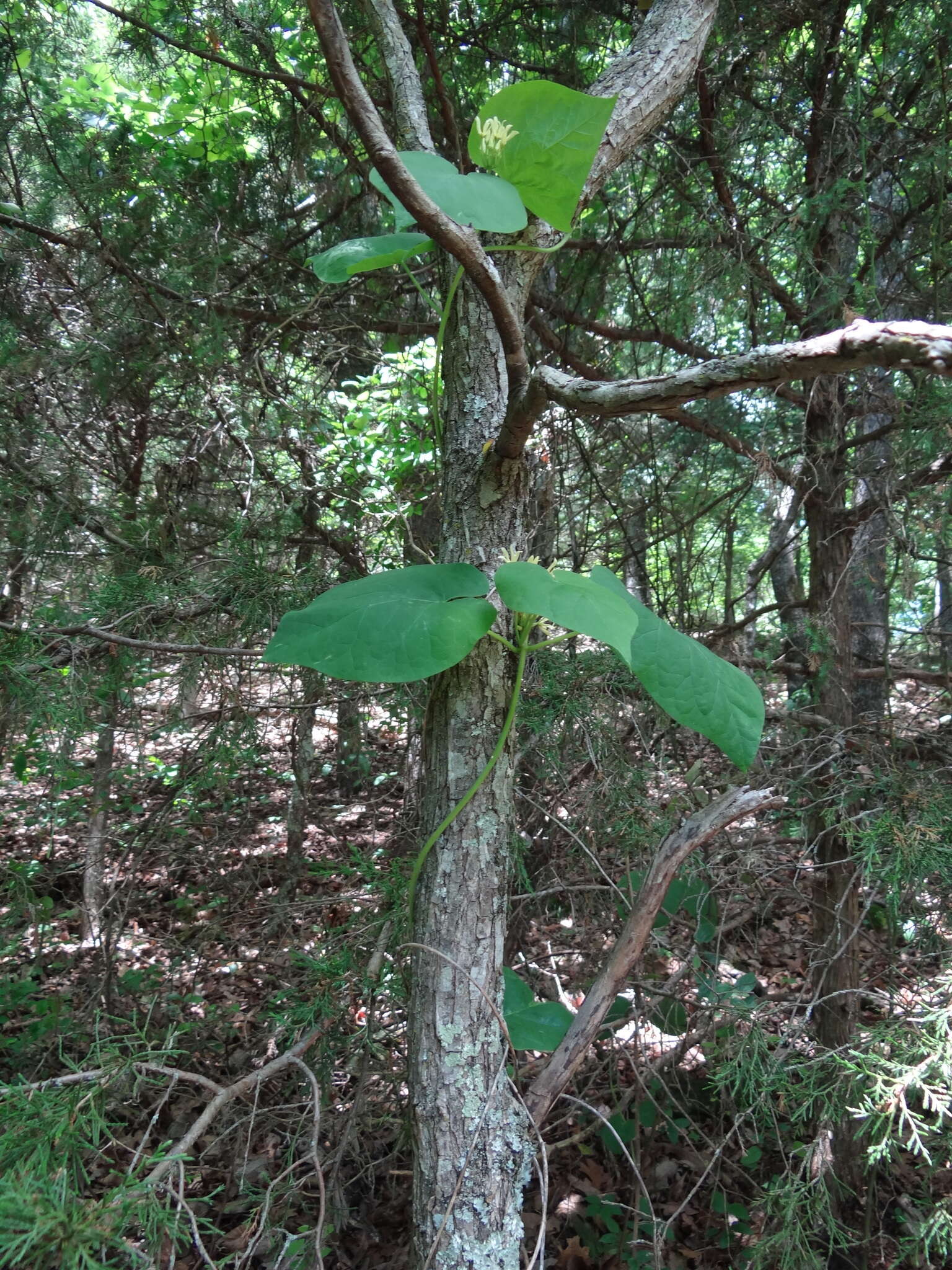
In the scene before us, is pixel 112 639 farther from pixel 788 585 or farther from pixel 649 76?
pixel 788 585

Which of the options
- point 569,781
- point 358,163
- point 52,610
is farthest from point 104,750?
point 358,163

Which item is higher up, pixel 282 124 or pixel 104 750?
pixel 282 124

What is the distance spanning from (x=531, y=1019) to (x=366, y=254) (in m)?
1.50

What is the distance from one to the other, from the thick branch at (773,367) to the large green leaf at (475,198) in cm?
21

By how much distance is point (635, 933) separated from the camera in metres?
1.46

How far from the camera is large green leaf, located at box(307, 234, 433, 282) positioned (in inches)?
48.9

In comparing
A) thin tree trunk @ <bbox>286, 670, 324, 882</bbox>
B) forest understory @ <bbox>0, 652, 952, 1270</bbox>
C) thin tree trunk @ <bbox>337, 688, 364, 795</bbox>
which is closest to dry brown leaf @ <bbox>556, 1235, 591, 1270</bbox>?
forest understory @ <bbox>0, 652, 952, 1270</bbox>

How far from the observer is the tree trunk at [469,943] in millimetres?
1013

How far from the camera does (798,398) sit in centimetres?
245

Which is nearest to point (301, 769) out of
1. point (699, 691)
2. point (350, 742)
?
point (350, 742)

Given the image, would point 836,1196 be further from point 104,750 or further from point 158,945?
point 104,750

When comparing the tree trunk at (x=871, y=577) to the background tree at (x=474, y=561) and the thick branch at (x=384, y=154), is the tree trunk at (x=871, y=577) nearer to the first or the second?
the background tree at (x=474, y=561)

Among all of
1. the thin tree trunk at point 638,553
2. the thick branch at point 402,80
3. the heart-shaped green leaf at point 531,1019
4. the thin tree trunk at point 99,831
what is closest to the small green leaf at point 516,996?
the heart-shaped green leaf at point 531,1019

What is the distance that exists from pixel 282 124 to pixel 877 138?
224 centimetres
